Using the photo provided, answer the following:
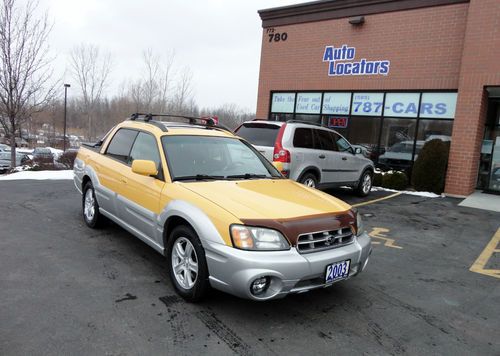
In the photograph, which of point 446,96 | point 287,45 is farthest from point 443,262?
point 287,45

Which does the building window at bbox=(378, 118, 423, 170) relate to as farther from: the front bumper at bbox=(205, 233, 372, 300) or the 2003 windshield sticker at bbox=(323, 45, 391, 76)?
the front bumper at bbox=(205, 233, 372, 300)

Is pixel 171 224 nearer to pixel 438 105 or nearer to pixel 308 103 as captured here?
pixel 438 105

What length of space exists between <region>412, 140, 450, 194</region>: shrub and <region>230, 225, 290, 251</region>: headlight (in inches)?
370

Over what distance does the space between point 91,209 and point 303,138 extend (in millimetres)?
4444

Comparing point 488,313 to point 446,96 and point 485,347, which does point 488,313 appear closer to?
point 485,347

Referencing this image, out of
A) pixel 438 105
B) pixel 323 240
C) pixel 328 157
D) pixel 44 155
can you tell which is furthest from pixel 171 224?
pixel 44 155

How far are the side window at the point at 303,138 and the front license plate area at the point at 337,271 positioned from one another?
15.6ft

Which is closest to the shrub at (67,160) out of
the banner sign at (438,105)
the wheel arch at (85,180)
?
the wheel arch at (85,180)

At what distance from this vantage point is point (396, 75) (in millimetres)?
12648

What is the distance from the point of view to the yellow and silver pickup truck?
3.25 metres

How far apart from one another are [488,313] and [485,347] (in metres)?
0.79

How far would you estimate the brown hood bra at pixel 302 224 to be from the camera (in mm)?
3307

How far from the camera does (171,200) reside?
12.7ft

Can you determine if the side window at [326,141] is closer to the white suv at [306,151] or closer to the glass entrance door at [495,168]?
the white suv at [306,151]
